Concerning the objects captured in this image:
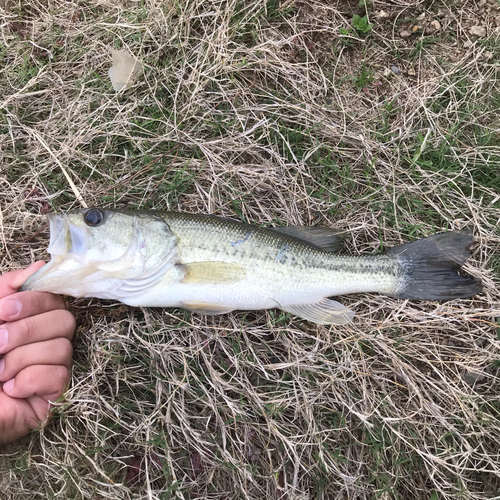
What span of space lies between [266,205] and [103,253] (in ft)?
4.42

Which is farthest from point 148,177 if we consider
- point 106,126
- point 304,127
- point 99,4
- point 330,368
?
point 330,368

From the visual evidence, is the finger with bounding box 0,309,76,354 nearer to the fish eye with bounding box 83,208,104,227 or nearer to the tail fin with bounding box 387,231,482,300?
the fish eye with bounding box 83,208,104,227

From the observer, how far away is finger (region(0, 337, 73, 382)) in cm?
251

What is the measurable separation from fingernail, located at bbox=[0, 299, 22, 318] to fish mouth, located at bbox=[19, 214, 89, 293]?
25 cm

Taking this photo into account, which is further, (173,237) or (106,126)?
(106,126)


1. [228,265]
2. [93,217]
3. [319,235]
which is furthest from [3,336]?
[319,235]

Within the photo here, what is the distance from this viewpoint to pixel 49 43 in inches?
131

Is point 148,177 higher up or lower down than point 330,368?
higher up

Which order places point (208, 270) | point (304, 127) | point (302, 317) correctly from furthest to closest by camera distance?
point (304, 127), point (302, 317), point (208, 270)

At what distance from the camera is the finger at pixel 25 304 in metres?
2.47

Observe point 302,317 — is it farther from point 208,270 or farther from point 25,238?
point 25,238

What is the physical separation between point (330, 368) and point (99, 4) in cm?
362

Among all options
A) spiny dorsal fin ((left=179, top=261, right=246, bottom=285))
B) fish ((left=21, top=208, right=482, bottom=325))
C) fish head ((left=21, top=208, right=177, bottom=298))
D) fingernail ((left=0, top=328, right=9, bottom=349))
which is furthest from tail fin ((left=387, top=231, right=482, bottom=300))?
fingernail ((left=0, top=328, right=9, bottom=349))

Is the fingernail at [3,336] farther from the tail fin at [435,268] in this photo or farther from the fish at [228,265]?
the tail fin at [435,268]
